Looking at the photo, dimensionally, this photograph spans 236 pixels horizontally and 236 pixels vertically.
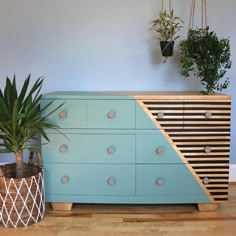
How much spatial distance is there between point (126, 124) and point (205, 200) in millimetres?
828

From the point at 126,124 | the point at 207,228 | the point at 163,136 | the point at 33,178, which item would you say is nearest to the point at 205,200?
the point at 207,228

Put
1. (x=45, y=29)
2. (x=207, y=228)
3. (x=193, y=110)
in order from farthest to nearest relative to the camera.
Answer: (x=45, y=29), (x=193, y=110), (x=207, y=228)

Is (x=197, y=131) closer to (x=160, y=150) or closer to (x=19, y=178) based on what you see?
(x=160, y=150)

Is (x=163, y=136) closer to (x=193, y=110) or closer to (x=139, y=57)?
(x=193, y=110)

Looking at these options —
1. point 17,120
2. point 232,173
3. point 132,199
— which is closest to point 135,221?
point 132,199

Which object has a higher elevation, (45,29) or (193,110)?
(45,29)

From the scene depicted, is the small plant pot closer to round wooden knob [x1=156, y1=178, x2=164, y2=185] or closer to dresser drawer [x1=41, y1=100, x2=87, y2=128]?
dresser drawer [x1=41, y1=100, x2=87, y2=128]

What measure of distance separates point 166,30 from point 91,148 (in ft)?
3.70

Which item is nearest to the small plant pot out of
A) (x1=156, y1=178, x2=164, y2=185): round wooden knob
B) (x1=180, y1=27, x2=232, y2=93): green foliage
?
(x1=180, y1=27, x2=232, y2=93): green foliage

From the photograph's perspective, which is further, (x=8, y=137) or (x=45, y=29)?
(x=45, y=29)

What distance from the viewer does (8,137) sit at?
2248mm

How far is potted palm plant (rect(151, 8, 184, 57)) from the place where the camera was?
2.63 metres

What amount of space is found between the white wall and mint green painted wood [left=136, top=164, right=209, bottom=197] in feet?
2.59

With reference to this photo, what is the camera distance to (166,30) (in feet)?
8.76
